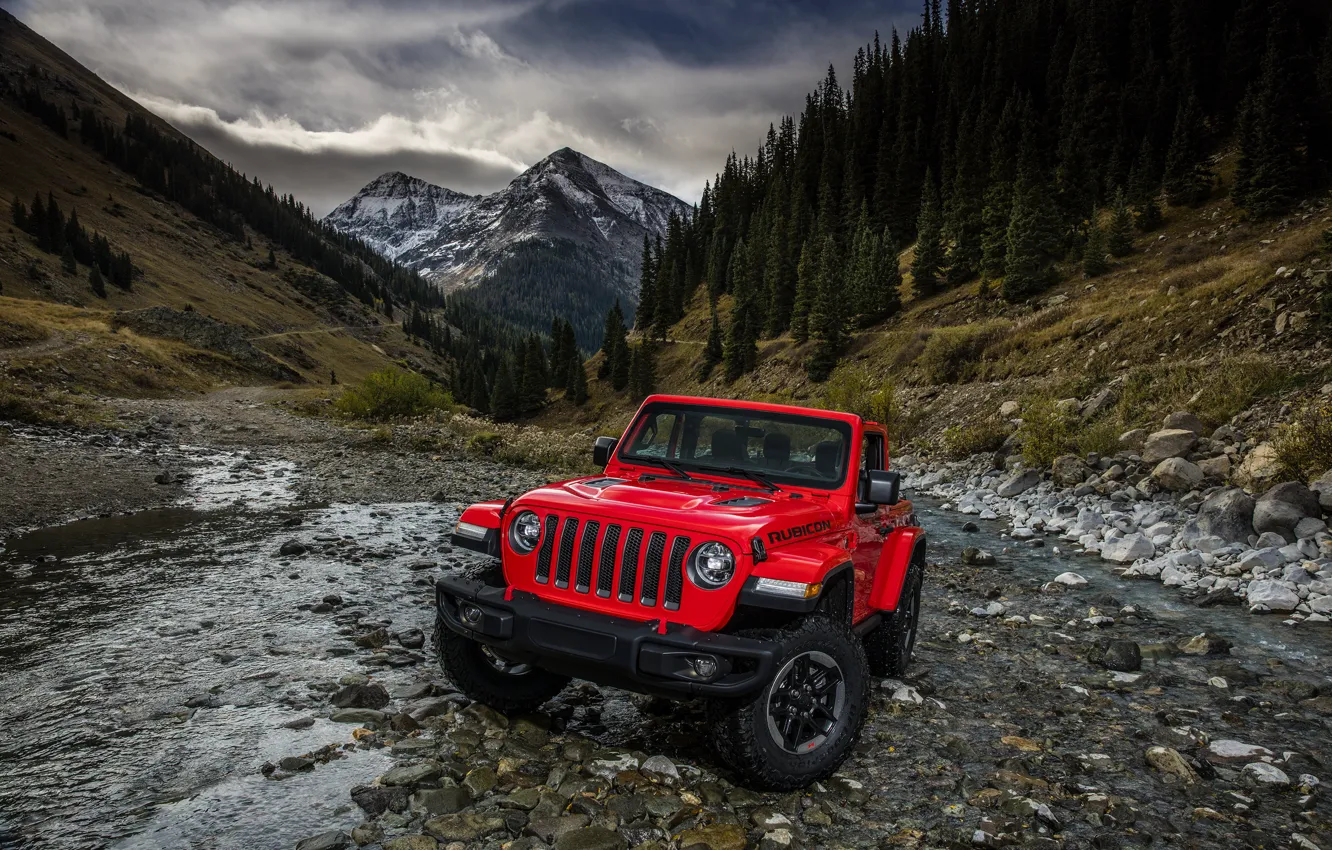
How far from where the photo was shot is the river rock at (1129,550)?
41.3 ft

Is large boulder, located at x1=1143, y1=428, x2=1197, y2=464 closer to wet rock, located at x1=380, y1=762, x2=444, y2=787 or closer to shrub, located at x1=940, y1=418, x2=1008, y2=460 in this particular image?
shrub, located at x1=940, y1=418, x2=1008, y2=460

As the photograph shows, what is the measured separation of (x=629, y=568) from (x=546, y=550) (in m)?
0.69

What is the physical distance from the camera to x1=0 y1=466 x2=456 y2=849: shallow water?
14.1 ft

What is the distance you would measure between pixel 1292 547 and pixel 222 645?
1518 cm

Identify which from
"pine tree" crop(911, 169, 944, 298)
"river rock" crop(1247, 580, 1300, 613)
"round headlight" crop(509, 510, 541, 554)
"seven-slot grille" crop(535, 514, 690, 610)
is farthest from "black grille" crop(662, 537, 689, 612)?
"pine tree" crop(911, 169, 944, 298)

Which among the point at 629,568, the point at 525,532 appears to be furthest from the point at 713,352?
the point at 629,568

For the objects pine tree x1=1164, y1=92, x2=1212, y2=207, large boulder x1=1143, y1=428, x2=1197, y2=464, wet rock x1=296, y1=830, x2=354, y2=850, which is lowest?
wet rock x1=296, y1=830, x2=354, y2=850

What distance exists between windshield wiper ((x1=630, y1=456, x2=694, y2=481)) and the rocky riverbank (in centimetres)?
864

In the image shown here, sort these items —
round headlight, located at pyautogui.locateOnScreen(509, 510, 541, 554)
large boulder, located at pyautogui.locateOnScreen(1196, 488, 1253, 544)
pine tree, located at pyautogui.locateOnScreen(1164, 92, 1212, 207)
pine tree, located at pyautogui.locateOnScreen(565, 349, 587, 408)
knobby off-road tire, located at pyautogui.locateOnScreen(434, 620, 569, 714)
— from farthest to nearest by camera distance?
pine tree, located at pyautogui.locateOnScreen(565, 349, 587, 408)
pine tree, located at pyautogui.locateOnScreen(1164, 92, 1212, 207)
large boulder, located at pyautogui.locateOnScreen(1196, 488, 1253, 544)
knobby off-road tire, located at pyautogui.locateOnScreen(434, 620, 569, 714)
round headlight, located at pyautogui.locateOnScreen(509, 510, 541, 554)

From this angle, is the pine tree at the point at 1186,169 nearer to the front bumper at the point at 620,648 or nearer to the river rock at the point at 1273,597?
the river rock at the point at 1273,597

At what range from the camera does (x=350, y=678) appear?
649 centimetres

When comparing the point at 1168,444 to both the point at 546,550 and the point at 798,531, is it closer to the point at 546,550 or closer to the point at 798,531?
the point at 798,531

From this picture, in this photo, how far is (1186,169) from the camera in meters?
53.4

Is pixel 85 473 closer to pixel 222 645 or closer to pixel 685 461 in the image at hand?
pixel 222 645
